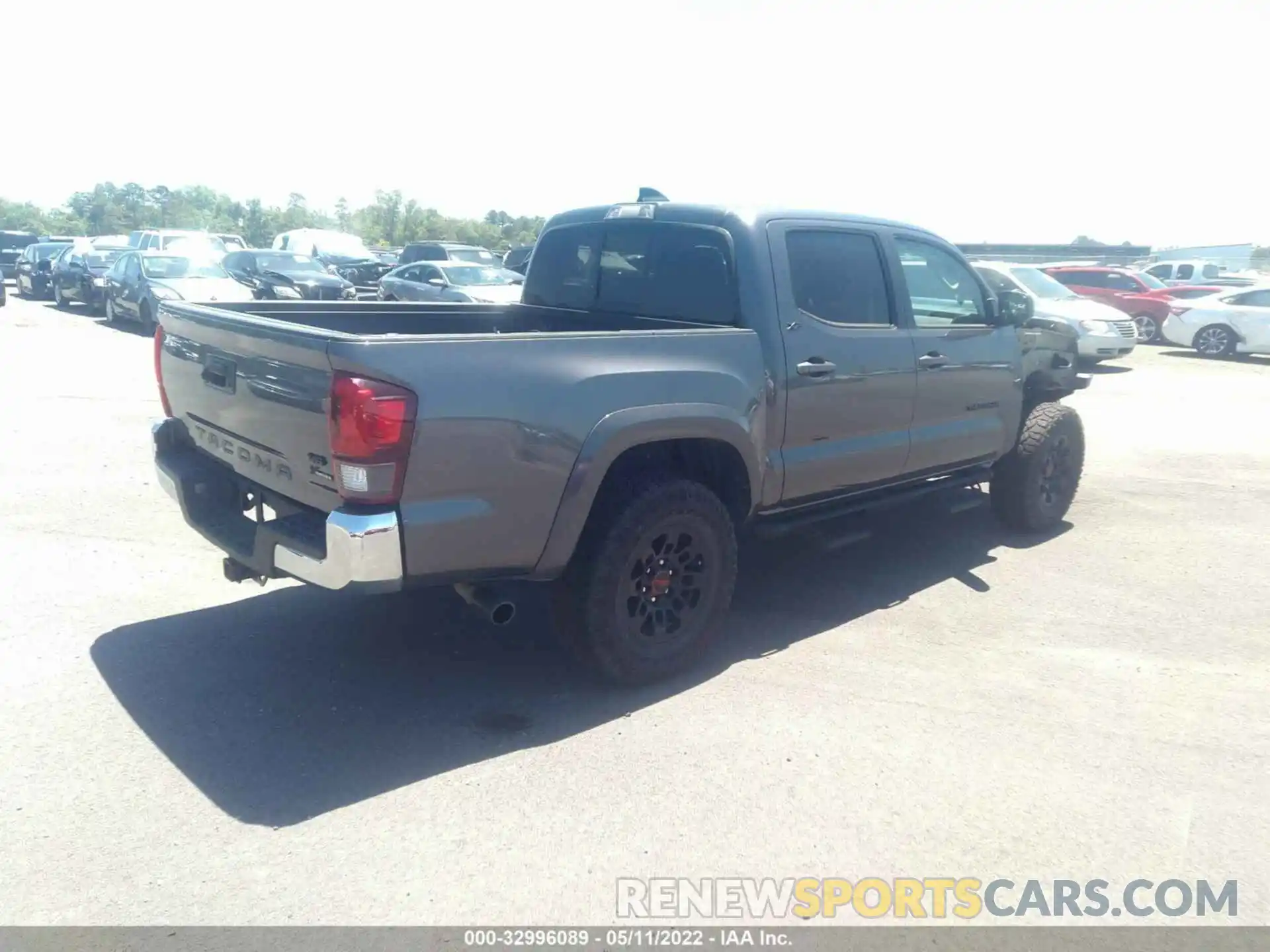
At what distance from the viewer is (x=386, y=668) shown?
471 centimetres

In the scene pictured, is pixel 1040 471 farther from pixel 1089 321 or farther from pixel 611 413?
pixel 1089 321

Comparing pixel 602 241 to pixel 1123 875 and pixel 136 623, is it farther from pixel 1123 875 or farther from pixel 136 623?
pixel 1123 875

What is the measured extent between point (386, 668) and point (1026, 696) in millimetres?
2875

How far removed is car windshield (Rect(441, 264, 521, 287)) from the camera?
19656 millimetres

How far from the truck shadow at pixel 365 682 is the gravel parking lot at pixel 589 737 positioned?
2 cm

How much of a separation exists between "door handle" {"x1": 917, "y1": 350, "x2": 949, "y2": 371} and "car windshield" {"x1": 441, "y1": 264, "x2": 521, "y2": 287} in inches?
571

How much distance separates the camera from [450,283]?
1922 centimetres

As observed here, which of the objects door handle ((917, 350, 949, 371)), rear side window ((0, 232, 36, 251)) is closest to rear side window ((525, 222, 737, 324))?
door handle ((917, 350, 949, 371))

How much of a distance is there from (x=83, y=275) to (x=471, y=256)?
29.8 ft

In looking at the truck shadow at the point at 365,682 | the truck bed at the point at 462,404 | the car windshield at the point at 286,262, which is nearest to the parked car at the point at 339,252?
the car windshield at the point at 286,262

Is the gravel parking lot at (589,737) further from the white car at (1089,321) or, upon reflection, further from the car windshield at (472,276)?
the car windshield at (472,276)

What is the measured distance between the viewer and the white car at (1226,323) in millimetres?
20000

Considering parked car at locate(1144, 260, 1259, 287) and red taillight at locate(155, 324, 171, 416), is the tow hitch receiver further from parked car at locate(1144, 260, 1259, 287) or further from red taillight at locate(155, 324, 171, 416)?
parked car at locate(1144, 260, 1259, 287)

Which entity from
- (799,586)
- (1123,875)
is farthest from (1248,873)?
(799,586)
